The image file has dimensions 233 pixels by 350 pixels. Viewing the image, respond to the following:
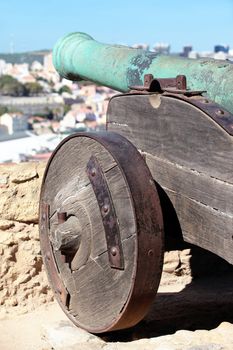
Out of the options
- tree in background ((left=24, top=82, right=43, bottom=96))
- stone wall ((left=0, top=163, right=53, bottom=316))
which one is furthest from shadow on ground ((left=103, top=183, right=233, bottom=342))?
tree in background ((left=24, top=82, right=43, bottom=96))

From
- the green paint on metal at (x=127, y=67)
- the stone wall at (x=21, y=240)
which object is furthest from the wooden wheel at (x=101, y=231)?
the stone wall at (x=21, y=240)

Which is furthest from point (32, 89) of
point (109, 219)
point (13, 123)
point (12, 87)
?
point (109, 219)

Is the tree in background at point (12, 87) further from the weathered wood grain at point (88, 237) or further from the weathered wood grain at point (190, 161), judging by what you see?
the weathered wood grain at point (190, 161)

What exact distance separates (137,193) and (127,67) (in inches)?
32.3

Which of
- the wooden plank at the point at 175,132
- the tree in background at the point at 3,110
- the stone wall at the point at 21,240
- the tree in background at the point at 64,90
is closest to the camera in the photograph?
the wooden plank at the point at 175,132

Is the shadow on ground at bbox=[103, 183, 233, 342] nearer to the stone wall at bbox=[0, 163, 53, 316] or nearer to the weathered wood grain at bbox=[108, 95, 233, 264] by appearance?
the weathered wood grain at bbox=[108, 95, 233, 264]

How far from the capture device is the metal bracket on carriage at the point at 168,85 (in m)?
1.81

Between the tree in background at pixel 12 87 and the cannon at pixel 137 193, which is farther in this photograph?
the tree in background at pixel 12 87

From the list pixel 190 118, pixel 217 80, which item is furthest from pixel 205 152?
pixel 217 80

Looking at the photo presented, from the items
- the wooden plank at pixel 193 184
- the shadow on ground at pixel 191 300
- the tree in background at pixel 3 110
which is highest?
the wooden plank at pixel 193 184

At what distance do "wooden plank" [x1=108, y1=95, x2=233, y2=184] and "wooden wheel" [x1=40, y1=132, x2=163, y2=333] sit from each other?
114 millimetres

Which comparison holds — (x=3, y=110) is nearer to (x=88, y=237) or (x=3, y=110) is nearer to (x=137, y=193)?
→ (x=88, y=237)

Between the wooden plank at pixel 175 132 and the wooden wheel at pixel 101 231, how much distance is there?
114mm

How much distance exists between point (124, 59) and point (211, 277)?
105 centimetres
